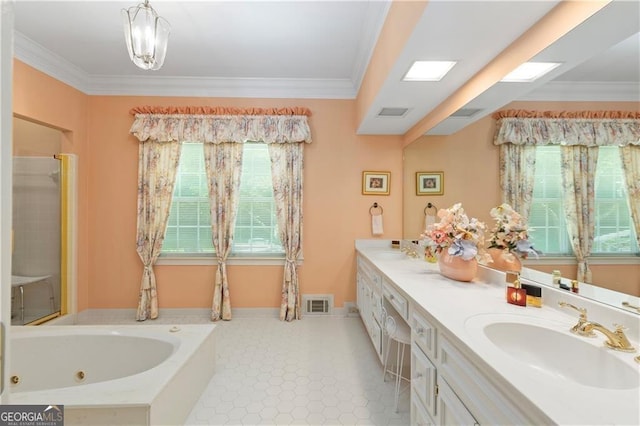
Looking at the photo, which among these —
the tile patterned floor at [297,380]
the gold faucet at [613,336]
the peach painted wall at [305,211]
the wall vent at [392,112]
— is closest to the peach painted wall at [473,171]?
the gold faucet at [613,336]

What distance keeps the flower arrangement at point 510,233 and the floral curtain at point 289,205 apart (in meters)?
2.09

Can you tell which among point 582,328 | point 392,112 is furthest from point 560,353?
point 392,112

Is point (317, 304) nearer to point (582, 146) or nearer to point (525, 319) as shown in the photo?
point (525, 319)

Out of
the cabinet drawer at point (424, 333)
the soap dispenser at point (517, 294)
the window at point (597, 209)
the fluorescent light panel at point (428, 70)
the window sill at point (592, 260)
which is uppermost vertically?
the fluorescent light panel at point (428, 70)

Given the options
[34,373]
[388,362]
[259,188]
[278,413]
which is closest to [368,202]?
[259,188]

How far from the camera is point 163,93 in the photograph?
Answer: 3480 mm

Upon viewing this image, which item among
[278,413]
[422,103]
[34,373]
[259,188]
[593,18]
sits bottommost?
[278,413]

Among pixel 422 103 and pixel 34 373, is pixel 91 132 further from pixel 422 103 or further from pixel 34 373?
pixel 422 103

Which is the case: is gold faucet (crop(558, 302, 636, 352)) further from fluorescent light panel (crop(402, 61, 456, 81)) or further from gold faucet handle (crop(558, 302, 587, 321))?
fluorescent light panel (crop(402, 61, 456, 81))

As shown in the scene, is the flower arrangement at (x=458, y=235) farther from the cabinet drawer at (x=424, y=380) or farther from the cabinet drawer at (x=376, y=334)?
the cabinet drawer at (x=376, y=334)

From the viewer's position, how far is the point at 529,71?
1565 mm

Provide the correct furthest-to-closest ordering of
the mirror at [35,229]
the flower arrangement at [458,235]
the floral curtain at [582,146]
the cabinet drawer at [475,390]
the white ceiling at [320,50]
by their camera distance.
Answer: the mirror at [35,229] → the flower arrangement at [458,235] → the white ceiling at [320,50] → the floral curtain at [582,146] → the cabinet drawer at [475,390]

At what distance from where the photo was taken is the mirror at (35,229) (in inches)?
123

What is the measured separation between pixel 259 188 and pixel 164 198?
1.09 meters
